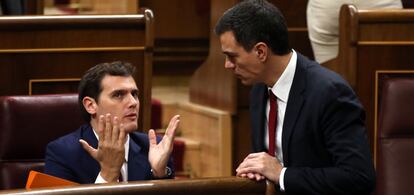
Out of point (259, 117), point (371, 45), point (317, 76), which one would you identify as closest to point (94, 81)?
point (259, 117)

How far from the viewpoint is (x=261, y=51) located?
62.8 inches

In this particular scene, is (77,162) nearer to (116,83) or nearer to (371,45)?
(116,83)

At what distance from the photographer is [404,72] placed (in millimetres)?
→ 2281

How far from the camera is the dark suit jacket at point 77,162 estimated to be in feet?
5.65

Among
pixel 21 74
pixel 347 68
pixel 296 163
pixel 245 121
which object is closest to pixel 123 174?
pixel 296 163

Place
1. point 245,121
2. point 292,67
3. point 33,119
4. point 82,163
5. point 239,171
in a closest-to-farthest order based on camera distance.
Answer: point 239,171, point 292,67, point 82,163, point 33,119, point 245,121

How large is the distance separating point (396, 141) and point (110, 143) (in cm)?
57

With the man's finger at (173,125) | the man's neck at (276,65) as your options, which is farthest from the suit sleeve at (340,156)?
the man's finger at (173,125)

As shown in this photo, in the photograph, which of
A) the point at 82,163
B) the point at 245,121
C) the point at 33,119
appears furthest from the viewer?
the point at 245,121

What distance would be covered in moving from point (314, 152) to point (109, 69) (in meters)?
0.48

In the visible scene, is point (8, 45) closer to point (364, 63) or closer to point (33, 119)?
point (33, 119)

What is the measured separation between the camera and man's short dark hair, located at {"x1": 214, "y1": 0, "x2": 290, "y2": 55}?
1567 millimetres

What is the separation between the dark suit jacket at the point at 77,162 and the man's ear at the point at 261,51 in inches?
11.4

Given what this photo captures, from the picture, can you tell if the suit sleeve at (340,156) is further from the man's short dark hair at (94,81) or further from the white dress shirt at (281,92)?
the man's short dark hair at (94,81)
